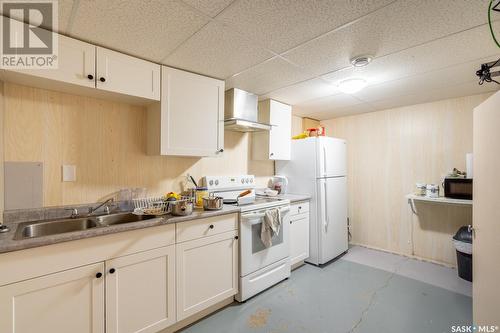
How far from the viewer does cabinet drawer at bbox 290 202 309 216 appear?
277 centimetres

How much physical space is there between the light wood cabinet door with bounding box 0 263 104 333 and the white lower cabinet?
200 centimetres

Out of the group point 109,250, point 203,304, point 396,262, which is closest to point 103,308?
point 109,250

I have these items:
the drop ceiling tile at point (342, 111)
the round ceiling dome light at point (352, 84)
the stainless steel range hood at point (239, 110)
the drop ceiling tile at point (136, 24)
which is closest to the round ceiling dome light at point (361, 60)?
the round ceiling dome light at point (352, 84)

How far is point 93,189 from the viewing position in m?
1.88

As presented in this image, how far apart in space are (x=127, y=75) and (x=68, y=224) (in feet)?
3.99

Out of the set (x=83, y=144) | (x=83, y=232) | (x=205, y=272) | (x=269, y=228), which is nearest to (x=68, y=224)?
(x=83, y=232)

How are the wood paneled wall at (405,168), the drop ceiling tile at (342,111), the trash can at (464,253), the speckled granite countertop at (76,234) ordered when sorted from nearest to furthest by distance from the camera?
1. the speckled granite countertop at (76,234)
2. the trash can at (464,253)
3. the wood paneled wall at (405,168)
4. the drop ceiling tile at (342,111)

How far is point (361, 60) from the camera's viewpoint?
6.07 feet

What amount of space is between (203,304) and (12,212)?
1.54 m

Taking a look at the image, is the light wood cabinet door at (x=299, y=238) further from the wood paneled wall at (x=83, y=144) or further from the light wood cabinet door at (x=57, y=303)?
the light wood cabinet door at (x=57, y=303)

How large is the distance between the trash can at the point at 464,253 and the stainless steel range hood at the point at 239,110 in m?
2.55

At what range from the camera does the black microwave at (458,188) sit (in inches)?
102

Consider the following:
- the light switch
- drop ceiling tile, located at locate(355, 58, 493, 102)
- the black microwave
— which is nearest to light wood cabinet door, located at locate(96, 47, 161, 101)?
the light switch

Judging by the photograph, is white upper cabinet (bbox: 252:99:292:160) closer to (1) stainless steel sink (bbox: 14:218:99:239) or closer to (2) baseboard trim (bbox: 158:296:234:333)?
(2) baseboard trim (bbox: 158:296:234:333)
